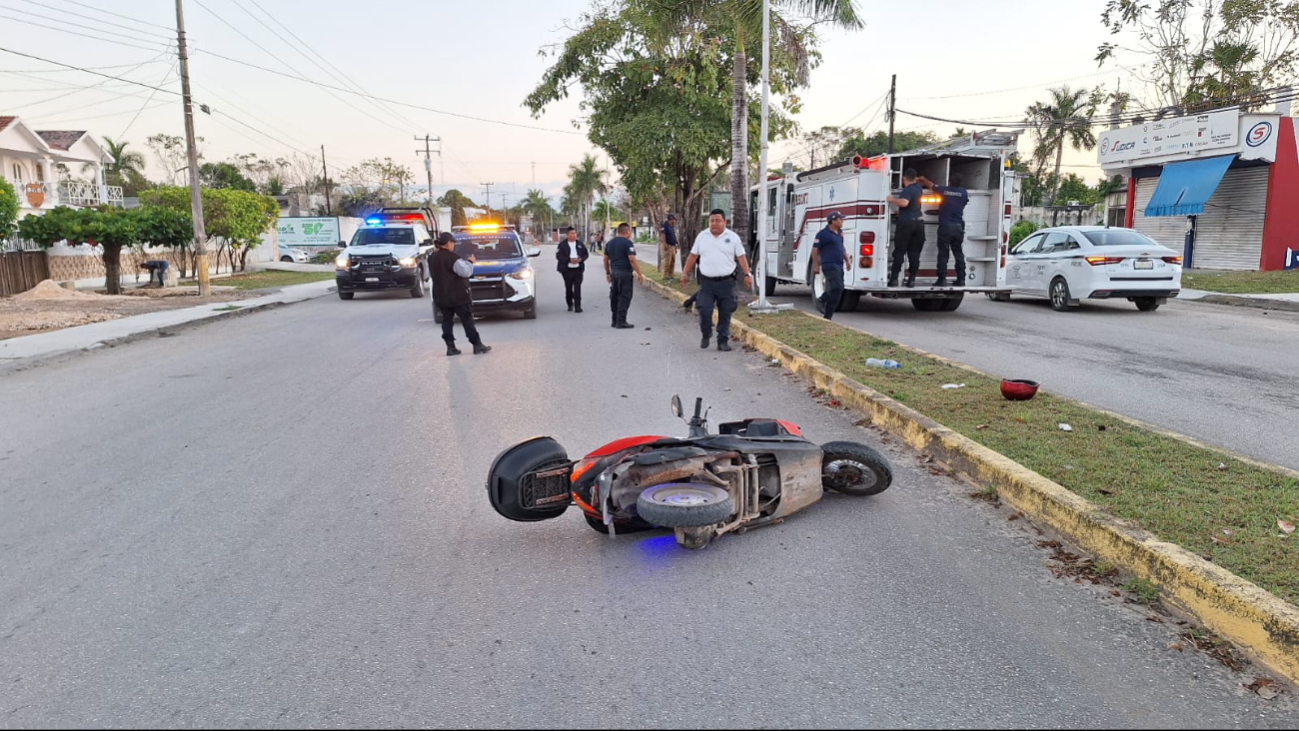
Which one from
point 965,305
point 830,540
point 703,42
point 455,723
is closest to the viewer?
point 455,723

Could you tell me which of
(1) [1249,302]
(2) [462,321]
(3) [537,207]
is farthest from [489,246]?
(3) [537,207]

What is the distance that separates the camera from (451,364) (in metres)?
9.93

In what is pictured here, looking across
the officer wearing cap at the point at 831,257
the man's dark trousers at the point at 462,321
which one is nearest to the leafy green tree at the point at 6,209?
the man's dark trousers at the point at 462,321

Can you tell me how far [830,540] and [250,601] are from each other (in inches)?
108

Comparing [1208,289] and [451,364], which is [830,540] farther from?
[1208,289]

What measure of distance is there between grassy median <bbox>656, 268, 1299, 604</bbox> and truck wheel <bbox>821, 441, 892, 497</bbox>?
913mm

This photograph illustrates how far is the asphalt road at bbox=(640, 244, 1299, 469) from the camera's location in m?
6.40

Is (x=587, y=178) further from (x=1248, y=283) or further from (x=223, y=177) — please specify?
(x=1248, y=283)

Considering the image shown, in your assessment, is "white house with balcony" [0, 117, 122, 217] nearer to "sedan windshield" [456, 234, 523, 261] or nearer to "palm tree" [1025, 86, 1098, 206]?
"sedan windshield" [456, 234, 523, 261]

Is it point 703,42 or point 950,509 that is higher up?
point 703,42

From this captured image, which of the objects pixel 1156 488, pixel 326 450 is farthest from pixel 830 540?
pixel 326 450

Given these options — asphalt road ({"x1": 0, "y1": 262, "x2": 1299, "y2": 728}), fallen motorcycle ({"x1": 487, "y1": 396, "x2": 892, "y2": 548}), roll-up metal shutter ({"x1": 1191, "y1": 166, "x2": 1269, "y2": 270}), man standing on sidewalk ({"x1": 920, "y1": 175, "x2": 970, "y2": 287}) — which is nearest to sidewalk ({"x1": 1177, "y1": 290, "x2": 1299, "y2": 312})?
man standing on sidewalk ({"x1": 920, "y1": 175, "x2": 970, "y2": 287})

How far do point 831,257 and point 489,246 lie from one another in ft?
22.3

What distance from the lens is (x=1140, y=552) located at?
3.54 metres
